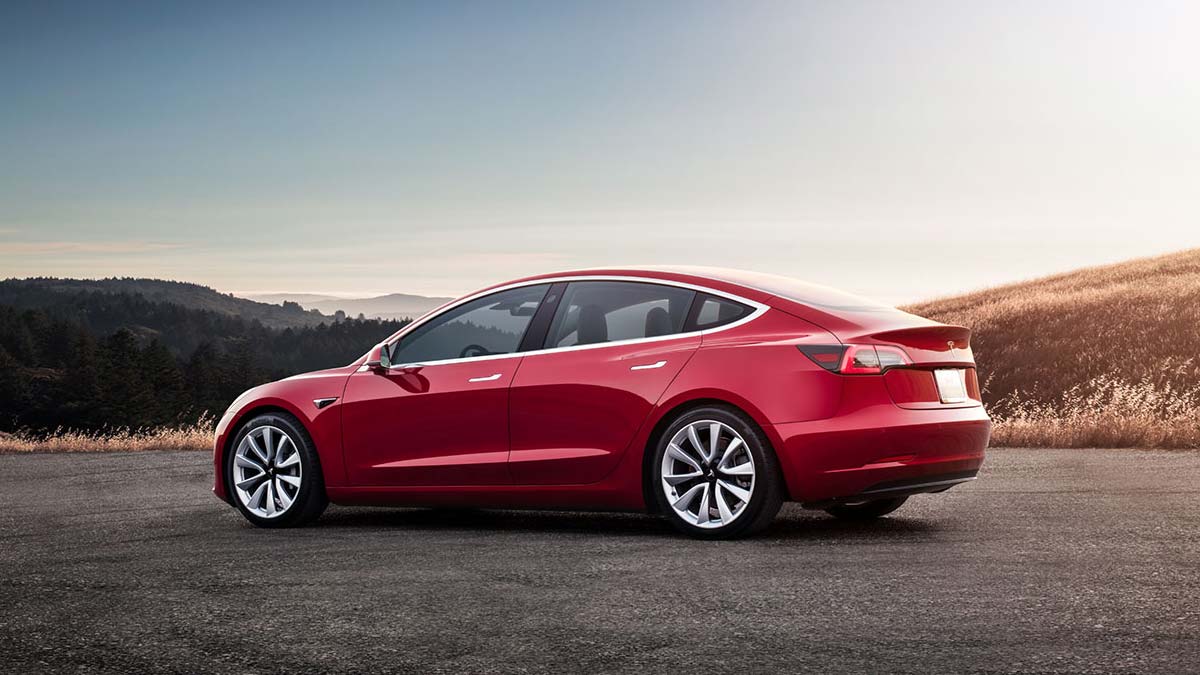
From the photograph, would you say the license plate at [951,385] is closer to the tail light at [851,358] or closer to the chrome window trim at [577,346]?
the tail light at [851,358]

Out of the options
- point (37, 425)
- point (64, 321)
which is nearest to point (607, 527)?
point (37, 425)

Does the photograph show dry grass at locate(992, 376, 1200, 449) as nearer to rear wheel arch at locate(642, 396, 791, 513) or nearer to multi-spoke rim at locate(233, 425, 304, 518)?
rear wheel arch at locate(642, 396, 791, 513)

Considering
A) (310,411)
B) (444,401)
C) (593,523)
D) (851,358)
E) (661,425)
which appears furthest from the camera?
(310,411)

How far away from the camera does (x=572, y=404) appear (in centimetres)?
750

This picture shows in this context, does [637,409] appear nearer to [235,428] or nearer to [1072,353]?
[235,428]

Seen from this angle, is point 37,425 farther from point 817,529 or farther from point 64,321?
point 817,529

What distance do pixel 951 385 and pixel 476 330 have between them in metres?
2.99

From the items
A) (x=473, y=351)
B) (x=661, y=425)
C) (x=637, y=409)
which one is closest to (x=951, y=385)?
(x=661, y=425)

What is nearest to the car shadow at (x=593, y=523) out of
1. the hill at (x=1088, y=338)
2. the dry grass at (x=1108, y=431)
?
the dry grass at (x=1108, y=431)

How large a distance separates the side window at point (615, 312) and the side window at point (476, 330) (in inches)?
9.9

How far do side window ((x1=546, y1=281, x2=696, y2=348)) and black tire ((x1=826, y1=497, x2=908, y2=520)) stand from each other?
197 centimetres

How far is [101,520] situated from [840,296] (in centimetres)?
539

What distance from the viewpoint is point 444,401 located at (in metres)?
8.02

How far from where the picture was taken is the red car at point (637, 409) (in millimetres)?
6879
